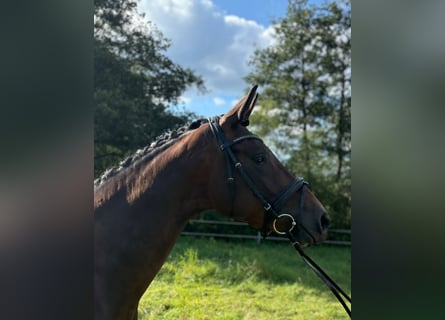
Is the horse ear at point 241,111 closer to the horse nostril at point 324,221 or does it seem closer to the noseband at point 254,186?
the noseband at point 254,186

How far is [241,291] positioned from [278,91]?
6894mm

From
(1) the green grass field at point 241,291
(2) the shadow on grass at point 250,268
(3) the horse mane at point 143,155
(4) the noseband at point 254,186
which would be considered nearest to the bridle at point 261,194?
(4) the noseband at point 254,186

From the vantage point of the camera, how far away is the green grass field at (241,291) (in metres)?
4.46

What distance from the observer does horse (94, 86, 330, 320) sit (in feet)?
5.71

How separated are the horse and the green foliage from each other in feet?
28.1

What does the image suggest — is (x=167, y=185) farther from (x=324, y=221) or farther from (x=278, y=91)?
(x=278, y=91)

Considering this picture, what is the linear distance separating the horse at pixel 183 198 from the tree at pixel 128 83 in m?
7.66

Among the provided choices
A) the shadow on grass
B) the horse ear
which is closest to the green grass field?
the shadow on grass

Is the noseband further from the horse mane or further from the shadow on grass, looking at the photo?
the shadow on grass
